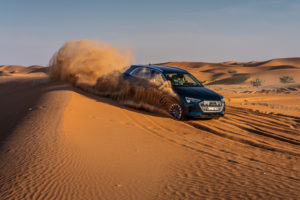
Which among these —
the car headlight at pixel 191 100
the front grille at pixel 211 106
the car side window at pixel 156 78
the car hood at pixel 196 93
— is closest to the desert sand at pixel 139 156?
A: the front grille at pixel 211 106

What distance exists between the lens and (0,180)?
3658 mm

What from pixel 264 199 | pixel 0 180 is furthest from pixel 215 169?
pixel 0 180

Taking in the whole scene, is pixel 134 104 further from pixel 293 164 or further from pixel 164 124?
pixel 293 164

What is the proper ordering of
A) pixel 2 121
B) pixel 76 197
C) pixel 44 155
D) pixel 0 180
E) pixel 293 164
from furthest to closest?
pixel 2 121, pixel 293 164, pixel 44 155, pixel 0 180, pixel 76 197

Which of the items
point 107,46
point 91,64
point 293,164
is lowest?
point 293,164

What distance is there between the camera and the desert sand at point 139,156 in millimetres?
3637

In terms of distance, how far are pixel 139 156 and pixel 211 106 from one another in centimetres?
376

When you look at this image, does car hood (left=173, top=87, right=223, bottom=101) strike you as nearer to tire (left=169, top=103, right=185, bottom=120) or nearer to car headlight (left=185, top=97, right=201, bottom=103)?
car headlight (left=185, top=97, right=201, bottom=103)

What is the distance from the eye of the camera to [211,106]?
808 centimetres

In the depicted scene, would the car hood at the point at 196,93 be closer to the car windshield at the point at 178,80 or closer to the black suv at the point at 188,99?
Result: the black suv at the point at 188,99

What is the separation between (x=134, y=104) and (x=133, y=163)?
4.71 m

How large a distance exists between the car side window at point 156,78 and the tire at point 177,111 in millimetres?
959

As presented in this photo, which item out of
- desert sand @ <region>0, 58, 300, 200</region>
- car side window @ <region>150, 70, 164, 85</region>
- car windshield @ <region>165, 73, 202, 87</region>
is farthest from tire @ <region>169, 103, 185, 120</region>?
car side window @ <region>150, 70, 164, 85</region>

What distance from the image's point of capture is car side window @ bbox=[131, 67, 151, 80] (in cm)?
937
